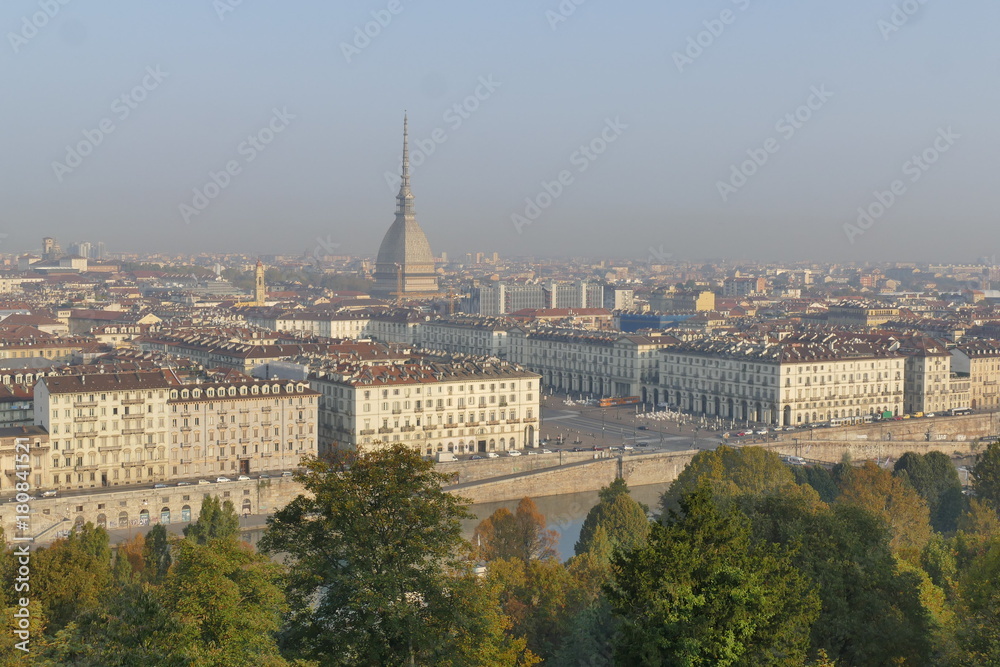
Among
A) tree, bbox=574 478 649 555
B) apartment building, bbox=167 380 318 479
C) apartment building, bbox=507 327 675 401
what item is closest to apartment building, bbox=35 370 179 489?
apartment building, bbox=167 380 318 479

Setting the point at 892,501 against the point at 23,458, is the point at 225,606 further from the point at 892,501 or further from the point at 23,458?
the point at 892,501

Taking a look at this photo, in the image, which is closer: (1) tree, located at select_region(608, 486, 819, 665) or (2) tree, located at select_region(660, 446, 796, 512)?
(1) tree, located at select_region(608, 486, 819, 665)

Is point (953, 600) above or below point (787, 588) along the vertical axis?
below

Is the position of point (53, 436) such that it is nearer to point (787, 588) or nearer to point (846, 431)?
point (787, 588)

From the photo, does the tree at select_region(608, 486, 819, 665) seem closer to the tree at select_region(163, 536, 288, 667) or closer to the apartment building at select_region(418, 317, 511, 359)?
the tree at select_region(163, 536, 288, 667)

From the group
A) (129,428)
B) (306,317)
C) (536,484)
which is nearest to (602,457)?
(536,484)

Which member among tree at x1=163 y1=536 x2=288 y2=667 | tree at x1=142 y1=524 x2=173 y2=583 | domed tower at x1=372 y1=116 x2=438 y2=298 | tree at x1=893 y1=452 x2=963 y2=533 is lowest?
tree at x1=893 y1=452 x2=963 y2=533

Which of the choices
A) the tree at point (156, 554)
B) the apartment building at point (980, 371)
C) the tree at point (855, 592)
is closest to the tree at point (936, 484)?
the tree at point (855, 592)
